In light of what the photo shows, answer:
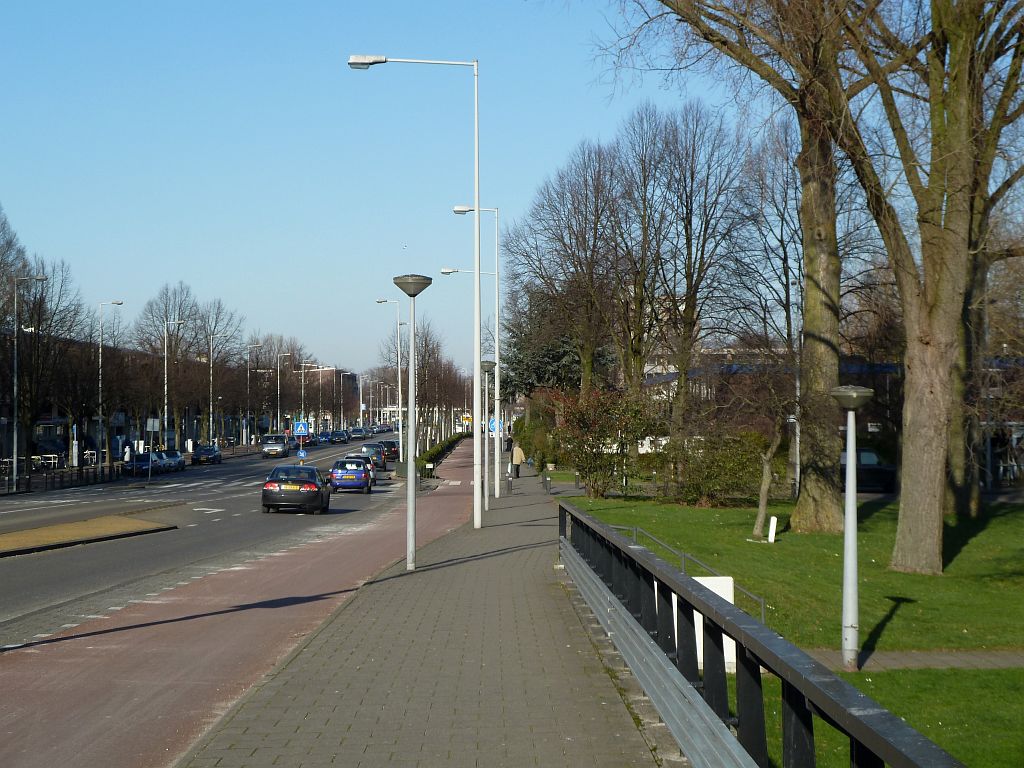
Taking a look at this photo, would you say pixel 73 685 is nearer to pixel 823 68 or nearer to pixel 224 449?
pixel 823 68

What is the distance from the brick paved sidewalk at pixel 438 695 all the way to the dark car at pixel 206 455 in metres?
68.7

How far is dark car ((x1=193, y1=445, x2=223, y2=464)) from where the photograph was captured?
260 ft

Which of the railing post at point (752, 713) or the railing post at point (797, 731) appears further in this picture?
the railing post at point (752, 713)

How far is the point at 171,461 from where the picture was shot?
223 feet

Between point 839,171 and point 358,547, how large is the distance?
11793 mm

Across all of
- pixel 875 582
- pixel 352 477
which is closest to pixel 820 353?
pixel 875 582

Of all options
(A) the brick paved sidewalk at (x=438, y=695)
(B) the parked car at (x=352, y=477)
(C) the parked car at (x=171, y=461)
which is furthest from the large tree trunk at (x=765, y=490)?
(C) the parked car at (x=171, y=461)

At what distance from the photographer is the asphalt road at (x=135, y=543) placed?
540 inches

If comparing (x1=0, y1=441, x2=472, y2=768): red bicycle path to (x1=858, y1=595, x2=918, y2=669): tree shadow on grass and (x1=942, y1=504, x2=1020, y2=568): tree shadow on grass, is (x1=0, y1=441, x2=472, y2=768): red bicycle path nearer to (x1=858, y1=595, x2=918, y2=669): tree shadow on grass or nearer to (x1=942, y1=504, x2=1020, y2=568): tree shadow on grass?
(x1=858, y1=595, x2=918, y2=669): tree shadow on grass

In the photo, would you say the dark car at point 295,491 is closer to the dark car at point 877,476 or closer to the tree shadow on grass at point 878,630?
the tree shadow on grass at point 878,630

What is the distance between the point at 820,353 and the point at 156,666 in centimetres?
1671

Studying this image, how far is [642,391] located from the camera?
3994 centimetres

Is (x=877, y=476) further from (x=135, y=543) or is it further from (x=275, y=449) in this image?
(x=275, y=449)

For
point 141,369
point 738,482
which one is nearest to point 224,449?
point 141,369
